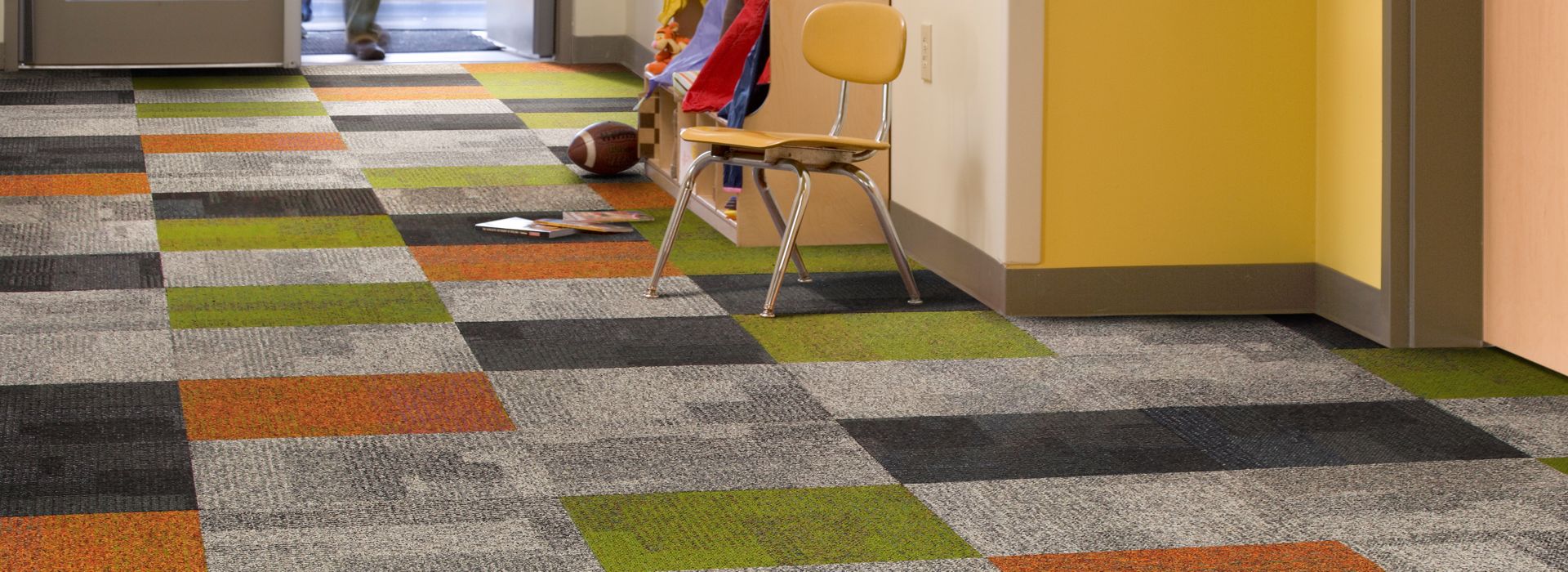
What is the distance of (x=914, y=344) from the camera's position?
13.2ft

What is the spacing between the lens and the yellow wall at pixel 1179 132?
14.0ft

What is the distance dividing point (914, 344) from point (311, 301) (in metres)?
1.40

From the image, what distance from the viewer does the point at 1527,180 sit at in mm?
3812

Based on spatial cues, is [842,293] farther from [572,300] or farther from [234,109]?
[234,109]

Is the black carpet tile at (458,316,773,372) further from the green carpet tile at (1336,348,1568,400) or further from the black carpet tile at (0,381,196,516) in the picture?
the green carpet tile at (1336,348,1568,400)

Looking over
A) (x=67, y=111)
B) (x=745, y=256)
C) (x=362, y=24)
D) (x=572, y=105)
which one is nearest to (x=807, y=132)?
(x=745, y=256)

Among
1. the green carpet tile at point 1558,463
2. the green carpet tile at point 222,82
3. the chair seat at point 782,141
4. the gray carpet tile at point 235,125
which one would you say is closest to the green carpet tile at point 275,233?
the chair seat at point 782,141

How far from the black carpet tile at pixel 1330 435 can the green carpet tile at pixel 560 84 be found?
546 centimetres

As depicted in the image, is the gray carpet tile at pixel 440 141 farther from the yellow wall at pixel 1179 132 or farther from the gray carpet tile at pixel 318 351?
the yellow wall at pixel 1179 132

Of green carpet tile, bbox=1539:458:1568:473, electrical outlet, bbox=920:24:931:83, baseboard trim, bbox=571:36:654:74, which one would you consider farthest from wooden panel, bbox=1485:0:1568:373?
baseboard trim, bbox=571:36:654:74

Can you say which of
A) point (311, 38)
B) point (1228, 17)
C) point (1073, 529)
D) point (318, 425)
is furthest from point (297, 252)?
point (311, 38)

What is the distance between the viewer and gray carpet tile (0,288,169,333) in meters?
4.00

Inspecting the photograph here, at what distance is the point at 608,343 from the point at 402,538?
4.39ft

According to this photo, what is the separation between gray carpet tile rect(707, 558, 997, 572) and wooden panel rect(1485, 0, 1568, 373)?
1723 millimetres
